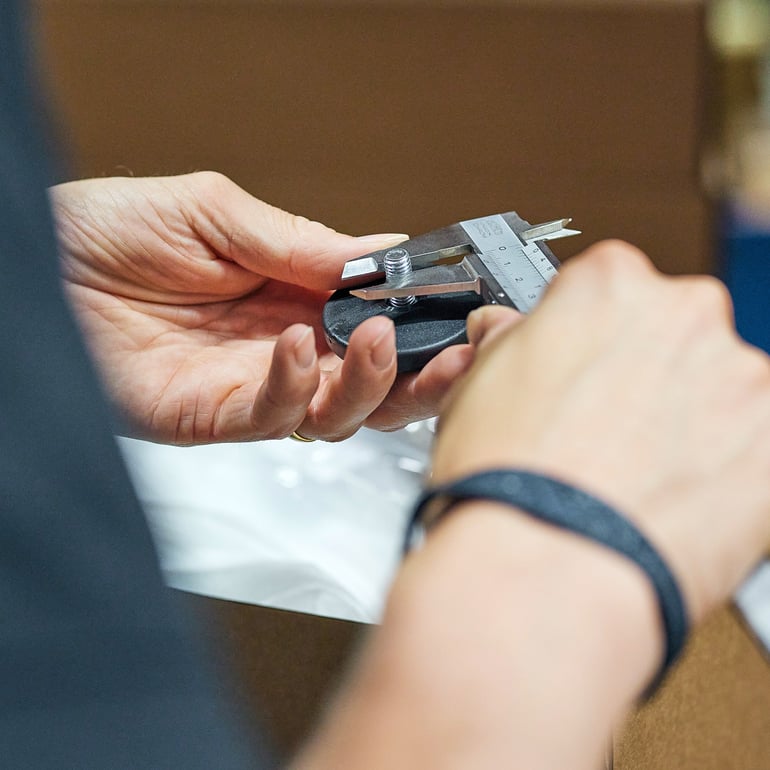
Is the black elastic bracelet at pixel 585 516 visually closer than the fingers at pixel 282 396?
Yes

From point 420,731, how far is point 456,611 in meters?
0.04

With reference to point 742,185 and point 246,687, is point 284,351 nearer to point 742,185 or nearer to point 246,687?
point 246,687

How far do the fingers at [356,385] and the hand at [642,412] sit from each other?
199 mm

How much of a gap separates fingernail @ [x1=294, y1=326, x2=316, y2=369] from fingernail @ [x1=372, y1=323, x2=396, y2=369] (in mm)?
38

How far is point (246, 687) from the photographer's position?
2.11ft

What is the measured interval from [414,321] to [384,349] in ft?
0.23

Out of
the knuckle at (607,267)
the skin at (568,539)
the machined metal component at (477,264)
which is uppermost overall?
the knuckle at (607,267)

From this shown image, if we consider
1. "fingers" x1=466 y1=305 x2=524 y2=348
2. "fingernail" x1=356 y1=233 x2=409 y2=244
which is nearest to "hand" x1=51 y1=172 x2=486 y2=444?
"fingernail" x1=356 y1=233 x2=409 y2=244

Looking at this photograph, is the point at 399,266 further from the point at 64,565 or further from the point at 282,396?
Answer: the point at 64,565

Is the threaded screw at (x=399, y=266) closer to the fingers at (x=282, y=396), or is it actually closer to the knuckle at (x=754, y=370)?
the fingers at (x=282, y=396)

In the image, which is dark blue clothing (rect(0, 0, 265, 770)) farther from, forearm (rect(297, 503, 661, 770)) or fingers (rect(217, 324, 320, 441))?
fingers (rect(217, 324, 320, 441))

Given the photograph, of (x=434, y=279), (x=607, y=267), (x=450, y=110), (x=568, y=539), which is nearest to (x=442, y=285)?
(x=434, y=279)

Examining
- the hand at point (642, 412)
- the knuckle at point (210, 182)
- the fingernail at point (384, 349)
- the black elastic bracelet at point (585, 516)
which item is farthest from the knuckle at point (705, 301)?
the knuckle at point (210, 182)

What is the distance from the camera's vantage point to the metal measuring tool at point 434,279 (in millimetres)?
620
